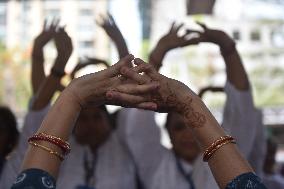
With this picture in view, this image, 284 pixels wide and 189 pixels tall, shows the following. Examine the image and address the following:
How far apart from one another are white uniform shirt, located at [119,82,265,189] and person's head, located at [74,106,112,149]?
0.10 metres

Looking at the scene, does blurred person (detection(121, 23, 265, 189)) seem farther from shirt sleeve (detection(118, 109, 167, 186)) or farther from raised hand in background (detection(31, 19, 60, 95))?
raised hand in background (detection(31, 19, 60, 95))

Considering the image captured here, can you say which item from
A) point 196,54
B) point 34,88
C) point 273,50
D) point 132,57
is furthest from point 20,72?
point 132,57

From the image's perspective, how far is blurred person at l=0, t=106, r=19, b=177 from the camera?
1942mm

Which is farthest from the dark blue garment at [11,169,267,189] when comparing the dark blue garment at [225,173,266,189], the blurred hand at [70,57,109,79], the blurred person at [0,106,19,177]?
the blurred hand at [70,57,109,79]

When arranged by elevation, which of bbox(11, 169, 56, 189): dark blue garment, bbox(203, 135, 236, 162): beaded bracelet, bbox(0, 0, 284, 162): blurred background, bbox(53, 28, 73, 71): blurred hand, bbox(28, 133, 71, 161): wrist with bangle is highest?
bbox(28, 133, 71, 161): wrist with bangle

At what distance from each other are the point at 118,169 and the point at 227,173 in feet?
3.69

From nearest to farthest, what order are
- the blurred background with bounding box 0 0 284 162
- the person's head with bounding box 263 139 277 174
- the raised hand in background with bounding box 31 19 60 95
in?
the raised hand in background with bounding box 31 19 60 95 < the person's head with bounding box 263 139 277 174 < the blurred background with bounding box 0 0 284 162

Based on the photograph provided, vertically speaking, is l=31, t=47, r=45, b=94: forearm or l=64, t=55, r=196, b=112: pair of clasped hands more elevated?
l=64, t=55, r=196, b=112: pair of clasped hands

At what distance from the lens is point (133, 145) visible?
79.3 inches

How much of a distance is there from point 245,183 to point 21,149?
111 centimetres

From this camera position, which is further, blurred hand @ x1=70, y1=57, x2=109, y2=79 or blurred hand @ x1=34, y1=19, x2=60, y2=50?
blurred hand @ x1=70, y1=57, x2=109, y2=79

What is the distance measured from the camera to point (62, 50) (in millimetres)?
1842

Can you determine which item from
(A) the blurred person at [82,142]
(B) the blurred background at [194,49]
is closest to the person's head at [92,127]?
(A) the blurred person at [82,142]

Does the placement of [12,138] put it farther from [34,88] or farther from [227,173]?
[227,173]
